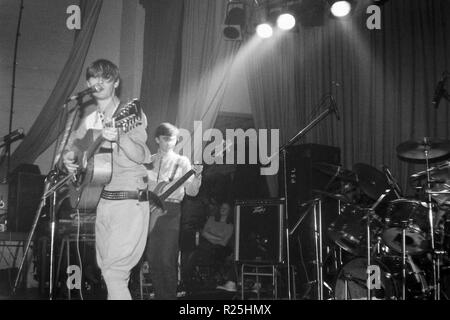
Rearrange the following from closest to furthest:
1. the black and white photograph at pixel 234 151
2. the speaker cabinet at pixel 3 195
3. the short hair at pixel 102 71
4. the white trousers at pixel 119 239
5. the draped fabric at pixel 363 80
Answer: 1. the white trousers at pixel 119 239
2. the short hair at pixel 102 71
3. the black and white photograph at pixel 234 151
4. the draped fabric at pixel 363 80
5. the speaker cabinet at pixel 3 195

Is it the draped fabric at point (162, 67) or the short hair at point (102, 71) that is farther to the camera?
the draped fabric at point (162, 67)

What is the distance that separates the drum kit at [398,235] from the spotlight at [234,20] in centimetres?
204

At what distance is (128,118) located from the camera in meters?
2.85

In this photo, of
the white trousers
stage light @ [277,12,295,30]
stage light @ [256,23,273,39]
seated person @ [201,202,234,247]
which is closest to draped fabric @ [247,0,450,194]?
seated person @ [201,202,234,247]

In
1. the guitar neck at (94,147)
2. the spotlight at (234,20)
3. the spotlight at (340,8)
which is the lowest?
the guitar neck at (94,147)

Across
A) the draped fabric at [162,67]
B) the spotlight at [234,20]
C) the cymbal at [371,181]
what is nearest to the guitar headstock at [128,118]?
the cymbal at [371,181]

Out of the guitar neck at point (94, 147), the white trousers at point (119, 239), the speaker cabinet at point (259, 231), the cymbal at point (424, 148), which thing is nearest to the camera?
the white trousers at point (119, 239)

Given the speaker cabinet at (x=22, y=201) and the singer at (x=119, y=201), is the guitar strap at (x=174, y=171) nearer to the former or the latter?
the singer at (x=119, y=201)

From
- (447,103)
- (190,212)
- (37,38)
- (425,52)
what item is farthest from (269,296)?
(37,38)

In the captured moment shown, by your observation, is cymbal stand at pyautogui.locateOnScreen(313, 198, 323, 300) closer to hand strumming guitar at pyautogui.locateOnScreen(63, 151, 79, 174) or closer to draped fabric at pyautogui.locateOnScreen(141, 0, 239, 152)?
draped fabric at pyautogui.locateOnScreen(141, 0, 239, 152)

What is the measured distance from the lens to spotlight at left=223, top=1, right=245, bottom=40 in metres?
5.73

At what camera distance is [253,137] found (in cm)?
699

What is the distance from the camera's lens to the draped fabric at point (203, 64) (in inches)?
229

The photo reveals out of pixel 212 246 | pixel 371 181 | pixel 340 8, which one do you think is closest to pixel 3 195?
pixel 212 246
